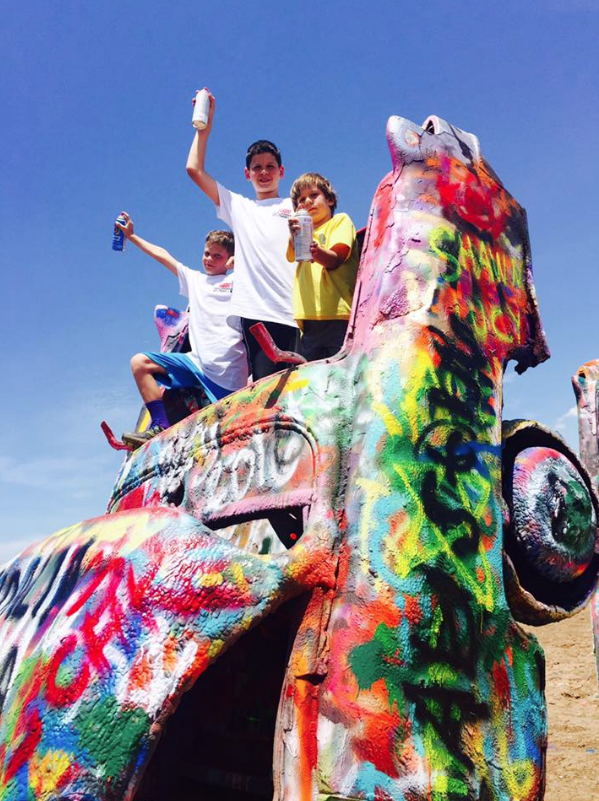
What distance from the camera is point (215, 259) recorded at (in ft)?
Answer: 13.8

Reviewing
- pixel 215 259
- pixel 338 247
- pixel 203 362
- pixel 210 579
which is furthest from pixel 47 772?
pixel 215 259

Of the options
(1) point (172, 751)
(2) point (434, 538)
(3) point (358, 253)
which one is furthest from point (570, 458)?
(1) point (172, 751)

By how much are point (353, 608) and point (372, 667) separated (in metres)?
0.15

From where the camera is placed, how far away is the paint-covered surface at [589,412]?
491 centimetres

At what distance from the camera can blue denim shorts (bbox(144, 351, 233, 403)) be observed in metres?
3.70

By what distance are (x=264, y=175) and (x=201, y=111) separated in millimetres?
424

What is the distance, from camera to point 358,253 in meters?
2.95

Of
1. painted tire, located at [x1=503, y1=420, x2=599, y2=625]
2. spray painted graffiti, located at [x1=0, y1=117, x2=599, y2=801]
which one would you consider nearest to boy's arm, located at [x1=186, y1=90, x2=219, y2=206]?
spray painted graffiti, located at [x1=0, y1=117, x2=599, y2=801]

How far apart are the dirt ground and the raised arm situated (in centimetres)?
408

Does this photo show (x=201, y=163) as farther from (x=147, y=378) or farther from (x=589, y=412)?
(x=589, y=412)

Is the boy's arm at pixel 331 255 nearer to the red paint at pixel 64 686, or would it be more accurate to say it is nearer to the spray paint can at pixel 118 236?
the red paint at pixel 64 686

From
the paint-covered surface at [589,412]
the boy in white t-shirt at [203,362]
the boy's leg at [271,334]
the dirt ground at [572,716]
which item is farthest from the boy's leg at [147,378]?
the dirt ground at [572,716]

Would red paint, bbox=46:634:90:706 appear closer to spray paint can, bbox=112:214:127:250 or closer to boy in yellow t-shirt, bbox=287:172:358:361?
boy in yellow t-shirt, bbox=287:172:358:361

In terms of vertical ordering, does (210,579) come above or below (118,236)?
below
